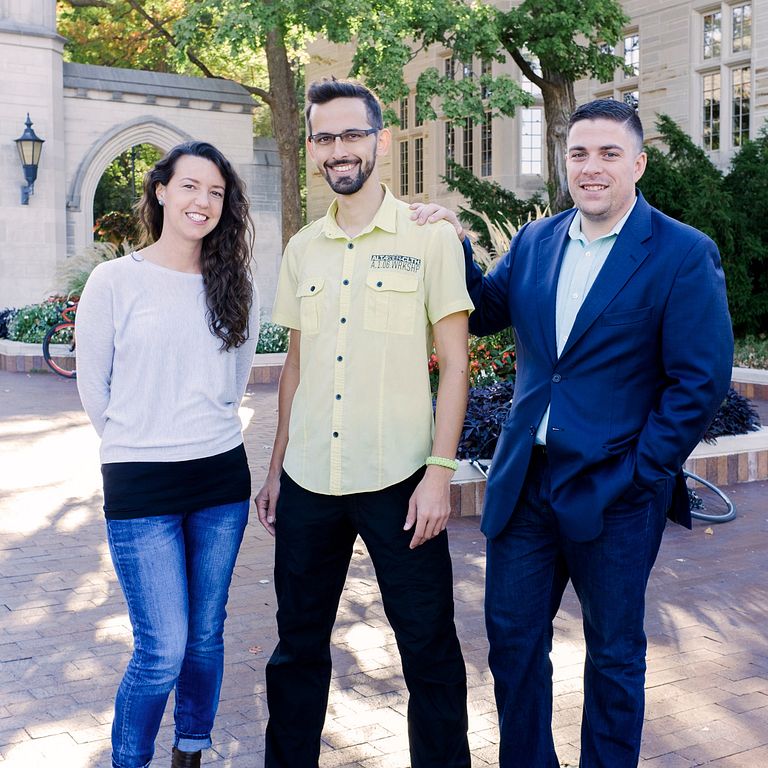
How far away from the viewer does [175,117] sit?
75.1 ft

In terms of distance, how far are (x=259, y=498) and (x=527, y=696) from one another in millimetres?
1020

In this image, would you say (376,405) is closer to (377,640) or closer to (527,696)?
(527,696)

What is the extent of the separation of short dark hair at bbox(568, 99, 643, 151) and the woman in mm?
1059

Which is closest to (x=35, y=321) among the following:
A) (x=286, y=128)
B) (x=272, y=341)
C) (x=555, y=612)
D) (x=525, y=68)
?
(x=272, y=341)

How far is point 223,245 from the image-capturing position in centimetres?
310

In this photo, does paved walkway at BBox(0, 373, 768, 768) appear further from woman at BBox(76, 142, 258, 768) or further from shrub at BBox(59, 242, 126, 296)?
shrub at BBox(59, 242, 126, 296)

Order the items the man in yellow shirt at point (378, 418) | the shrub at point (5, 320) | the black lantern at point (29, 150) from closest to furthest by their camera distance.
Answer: the man in yellow shirt at point (378, 418)
the shrub at point (5, 320)
the black lantern at point (29, 150)

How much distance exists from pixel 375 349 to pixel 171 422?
2.03 ft

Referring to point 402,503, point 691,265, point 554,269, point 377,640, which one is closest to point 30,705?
point 377,640

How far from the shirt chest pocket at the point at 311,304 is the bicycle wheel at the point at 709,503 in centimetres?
403

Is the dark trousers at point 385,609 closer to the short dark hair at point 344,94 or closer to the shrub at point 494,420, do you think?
the short dark hair at point 344,94

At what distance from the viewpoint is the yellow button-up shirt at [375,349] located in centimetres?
296

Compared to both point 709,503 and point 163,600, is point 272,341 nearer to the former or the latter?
point 709,503

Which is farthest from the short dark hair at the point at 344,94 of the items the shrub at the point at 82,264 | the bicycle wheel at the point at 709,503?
the shrub at the point at 82,264
